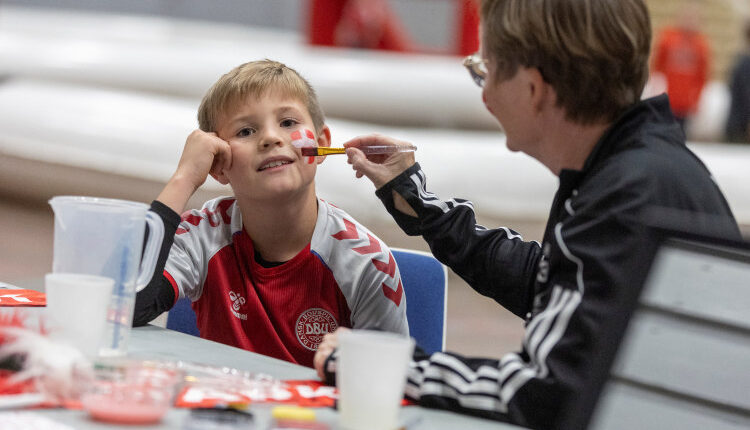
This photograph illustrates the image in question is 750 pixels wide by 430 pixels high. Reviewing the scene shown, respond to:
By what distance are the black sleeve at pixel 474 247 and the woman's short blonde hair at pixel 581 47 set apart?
267 millimetres

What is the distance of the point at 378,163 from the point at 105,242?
45 cm

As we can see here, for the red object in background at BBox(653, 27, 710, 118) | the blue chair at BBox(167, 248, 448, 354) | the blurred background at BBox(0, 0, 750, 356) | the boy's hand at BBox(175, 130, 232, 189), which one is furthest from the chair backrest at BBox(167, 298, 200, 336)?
the red object in background at BBox(653, 27, 710, 118)

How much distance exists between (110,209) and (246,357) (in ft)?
0.77

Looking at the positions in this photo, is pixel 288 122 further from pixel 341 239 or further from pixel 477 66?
pixel 477 66

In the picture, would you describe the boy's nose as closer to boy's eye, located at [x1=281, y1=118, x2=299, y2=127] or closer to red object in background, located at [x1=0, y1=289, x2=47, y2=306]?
boy's eye, located at [x1=281, y1=118, x2=299, y2=127]

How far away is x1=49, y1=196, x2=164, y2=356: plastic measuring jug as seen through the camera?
994mm

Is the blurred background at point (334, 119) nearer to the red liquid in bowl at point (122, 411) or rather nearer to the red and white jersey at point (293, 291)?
the red and white jersey at point (293, 291)

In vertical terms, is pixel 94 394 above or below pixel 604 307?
below

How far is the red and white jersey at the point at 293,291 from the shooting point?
1363 millimetres

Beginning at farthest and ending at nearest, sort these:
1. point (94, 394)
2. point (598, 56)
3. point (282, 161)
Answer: point (282, 161)
point (598, 56)
point (94, 394)

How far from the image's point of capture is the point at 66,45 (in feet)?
17.0

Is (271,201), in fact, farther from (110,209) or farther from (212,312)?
(110,209)

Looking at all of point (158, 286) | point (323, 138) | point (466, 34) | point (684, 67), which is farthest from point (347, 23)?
point (158, 286)

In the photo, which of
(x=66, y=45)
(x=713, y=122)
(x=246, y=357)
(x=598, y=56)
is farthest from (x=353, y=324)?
(x=713, y=122)
